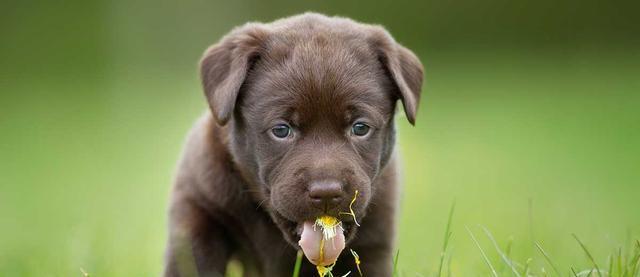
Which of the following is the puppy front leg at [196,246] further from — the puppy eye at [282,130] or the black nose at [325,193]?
the black nose at [325,193]

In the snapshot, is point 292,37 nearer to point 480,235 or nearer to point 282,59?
point 282,59

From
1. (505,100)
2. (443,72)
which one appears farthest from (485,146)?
(443,72)

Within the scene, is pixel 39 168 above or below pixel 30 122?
above

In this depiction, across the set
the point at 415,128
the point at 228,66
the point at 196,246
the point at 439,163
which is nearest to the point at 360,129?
the point at 228,66

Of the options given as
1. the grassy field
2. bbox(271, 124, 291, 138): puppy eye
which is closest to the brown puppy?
bbox(271, 124, 291, 138): puppy eye

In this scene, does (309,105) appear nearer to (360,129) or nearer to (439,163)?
(360,129)
